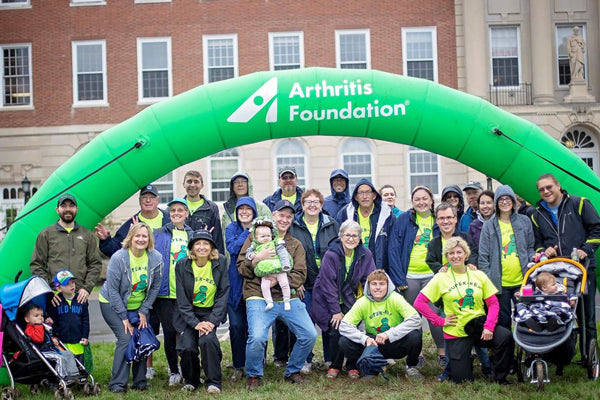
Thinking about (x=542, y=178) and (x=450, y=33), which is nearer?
(x=542, y=178)

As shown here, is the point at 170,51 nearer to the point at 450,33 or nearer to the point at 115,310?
the point at 450,33

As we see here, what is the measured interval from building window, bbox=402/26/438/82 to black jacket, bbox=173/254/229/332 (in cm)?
1918

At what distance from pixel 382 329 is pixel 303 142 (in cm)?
1835

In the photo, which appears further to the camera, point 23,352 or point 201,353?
point 201,353

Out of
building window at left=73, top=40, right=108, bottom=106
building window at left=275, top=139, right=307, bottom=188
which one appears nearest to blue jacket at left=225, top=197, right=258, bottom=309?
building window at left=275, top=139, right=307, bottom=188

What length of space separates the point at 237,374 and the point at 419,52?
19.6m

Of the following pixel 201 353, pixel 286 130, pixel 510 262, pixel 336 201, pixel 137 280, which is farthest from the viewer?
pixel 336 201

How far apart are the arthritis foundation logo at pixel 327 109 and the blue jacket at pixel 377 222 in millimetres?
861

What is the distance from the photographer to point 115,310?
7.41 metres

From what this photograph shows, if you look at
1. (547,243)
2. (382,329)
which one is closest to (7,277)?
(382,329)

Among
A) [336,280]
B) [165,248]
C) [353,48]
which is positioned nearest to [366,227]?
[336,280]

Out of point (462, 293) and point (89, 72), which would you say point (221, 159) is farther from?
point (462, 293)

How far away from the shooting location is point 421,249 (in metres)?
8.06

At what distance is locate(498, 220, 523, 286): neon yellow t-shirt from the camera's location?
298 inches
